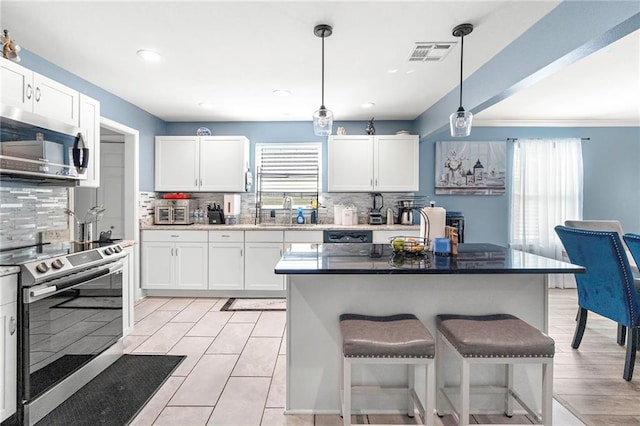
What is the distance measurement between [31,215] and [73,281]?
94 cm

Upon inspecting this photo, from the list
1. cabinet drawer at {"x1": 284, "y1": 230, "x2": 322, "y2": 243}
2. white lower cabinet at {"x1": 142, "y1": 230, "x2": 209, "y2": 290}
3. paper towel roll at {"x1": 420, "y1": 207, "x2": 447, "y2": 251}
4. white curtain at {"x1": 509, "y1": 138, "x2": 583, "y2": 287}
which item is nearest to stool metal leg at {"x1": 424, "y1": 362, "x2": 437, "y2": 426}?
paper towel roll at {"x1": 420, "y1": 207, "x2": 447, "y2": 251}

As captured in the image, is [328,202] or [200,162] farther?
[328,202]

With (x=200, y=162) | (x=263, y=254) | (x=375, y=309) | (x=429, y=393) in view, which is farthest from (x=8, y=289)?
(x=200, y=162)

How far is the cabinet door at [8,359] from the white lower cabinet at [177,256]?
2.44m

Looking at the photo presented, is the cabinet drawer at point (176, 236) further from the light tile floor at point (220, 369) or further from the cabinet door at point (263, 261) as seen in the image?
the light tile floor at point (220, 369)

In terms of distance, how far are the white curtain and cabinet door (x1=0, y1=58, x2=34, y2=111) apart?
5.48 metres

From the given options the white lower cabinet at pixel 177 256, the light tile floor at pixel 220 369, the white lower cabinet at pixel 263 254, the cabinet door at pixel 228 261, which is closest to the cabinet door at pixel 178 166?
the white lower cabinet at pixel 177 256

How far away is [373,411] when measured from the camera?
201 centimetres

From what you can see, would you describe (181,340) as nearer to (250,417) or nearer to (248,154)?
(250,417)

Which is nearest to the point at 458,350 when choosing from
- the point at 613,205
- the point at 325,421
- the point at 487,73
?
the point at 325,421

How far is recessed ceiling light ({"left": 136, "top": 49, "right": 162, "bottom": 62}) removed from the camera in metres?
2.70

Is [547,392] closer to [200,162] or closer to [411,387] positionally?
[411,387]

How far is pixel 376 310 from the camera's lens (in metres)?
2.00

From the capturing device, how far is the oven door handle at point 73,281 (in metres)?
1.92
